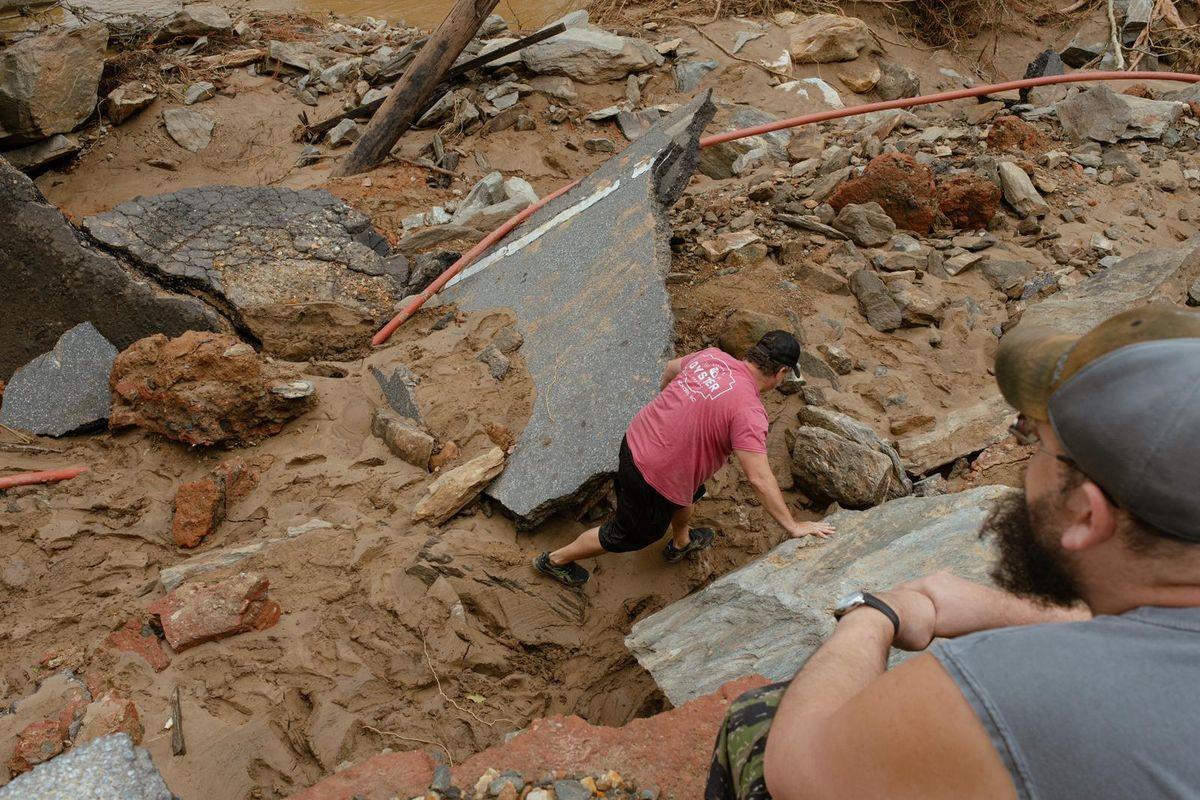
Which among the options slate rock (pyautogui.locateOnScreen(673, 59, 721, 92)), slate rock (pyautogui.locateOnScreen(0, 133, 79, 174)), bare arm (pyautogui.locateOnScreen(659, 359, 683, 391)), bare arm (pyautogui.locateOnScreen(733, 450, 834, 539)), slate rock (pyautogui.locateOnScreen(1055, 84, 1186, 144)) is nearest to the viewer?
bare arm (pyautogui.locateOnScreen(733, 450, 834, 539))

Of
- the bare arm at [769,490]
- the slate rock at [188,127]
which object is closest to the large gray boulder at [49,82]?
the slate rock at [188,127]

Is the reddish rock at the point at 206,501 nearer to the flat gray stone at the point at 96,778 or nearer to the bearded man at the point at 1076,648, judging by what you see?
the flat gray stone at the point at 96,778

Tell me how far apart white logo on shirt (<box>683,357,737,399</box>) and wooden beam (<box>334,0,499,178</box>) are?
4.86m

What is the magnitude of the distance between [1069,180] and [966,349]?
7.10 feet

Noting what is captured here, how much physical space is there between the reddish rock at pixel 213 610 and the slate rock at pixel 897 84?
315 inches

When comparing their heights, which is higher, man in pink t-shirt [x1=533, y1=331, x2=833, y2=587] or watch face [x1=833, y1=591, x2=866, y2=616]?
watch face [x1=833, y1=591, x2=866, y2=616]

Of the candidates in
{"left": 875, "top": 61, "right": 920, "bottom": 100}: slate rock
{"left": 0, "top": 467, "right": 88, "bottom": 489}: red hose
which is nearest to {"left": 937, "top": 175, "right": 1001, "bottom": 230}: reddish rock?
{"left": 875, "top": 61, "right": 920, "bottom": 100}: slate rock

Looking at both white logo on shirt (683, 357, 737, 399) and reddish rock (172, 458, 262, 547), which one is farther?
reddish rock (172, 458, 262, 547)

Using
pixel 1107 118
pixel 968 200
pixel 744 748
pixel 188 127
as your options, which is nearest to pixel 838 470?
pixel 744 748

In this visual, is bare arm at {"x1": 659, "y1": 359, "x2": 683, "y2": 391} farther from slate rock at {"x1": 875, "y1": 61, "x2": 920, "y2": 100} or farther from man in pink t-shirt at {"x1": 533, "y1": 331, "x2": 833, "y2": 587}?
slate rock at {"x1": 875, "y1": 61, "x2": 920, "y2": 100}

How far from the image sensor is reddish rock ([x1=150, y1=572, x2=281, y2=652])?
3.26m

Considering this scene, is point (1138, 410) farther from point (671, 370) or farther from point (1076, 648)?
point (671, 370)

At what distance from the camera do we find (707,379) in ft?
11.2

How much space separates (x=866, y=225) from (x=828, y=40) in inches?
168
